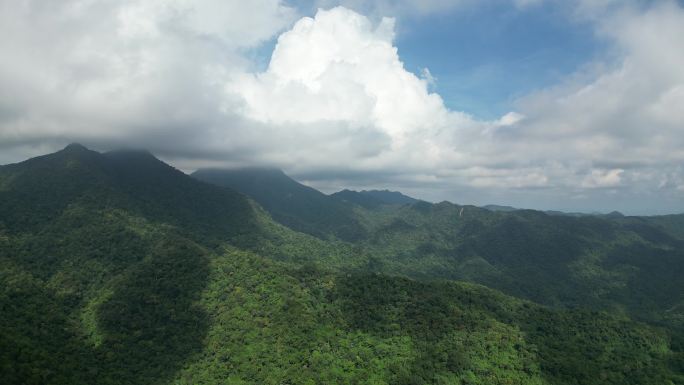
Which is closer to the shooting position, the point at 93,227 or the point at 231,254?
the point at 231,254

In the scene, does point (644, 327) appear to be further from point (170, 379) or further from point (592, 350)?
point (170, 379)

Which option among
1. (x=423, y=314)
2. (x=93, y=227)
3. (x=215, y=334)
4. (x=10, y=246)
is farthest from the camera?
(x=93, y=227)

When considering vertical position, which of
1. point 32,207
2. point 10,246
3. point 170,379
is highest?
point 32,207

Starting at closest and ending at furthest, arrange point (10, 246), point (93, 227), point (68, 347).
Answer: point (68, 347), point (10, 246), point (93, 227)

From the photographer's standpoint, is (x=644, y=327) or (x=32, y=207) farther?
(x=32, y=207)

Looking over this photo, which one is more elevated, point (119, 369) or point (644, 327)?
point (644, 327)

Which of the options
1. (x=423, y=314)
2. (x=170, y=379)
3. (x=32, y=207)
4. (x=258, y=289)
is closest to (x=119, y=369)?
(x=170, y=379)

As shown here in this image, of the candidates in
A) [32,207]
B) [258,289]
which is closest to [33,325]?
[258,289]

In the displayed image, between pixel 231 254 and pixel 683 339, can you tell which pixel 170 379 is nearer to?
pixel 231 254

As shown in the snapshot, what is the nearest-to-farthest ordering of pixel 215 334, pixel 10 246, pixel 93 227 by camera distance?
pixel 215 334 → pixel 10 246 → pixel 93 227
